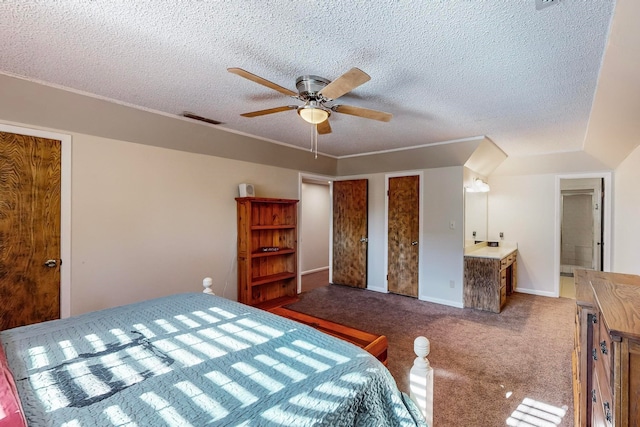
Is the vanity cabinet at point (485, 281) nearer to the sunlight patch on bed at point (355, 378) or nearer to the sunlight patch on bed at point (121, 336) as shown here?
the sunlight patch on bed at point (355, 378)

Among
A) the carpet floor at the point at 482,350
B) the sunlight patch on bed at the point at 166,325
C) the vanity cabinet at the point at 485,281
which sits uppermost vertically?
the sunlight patch on bed at the point at 166,325

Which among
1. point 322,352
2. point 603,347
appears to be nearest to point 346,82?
point 322,352

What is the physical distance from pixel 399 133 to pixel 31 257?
3803 mm

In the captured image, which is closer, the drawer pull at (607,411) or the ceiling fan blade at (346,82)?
the drawer pull at (607,411)

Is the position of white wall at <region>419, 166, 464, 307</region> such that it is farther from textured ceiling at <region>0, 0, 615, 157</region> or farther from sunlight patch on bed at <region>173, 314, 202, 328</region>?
sunlight patch on bed at <region>173, 314, 202, 328</region>

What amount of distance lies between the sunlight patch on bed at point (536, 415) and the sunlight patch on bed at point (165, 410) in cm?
201

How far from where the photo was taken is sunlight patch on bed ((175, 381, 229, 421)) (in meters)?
0.94

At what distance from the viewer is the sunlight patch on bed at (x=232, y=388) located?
1010mm

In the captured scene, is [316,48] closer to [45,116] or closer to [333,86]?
[333,86]

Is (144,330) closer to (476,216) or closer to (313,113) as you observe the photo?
(313,113)

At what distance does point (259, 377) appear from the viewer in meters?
1.15

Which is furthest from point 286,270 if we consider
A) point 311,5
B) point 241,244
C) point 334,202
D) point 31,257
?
point 311,5

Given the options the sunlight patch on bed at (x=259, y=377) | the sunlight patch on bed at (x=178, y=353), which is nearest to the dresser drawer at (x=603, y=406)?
the sunlight patch on bed at (x=259, y=377)

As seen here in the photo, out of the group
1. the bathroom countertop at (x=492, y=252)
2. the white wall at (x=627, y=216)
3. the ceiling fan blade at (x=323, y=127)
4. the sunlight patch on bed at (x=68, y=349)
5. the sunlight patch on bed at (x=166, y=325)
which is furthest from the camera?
the bathroom countertop at (x=492, y=252)
